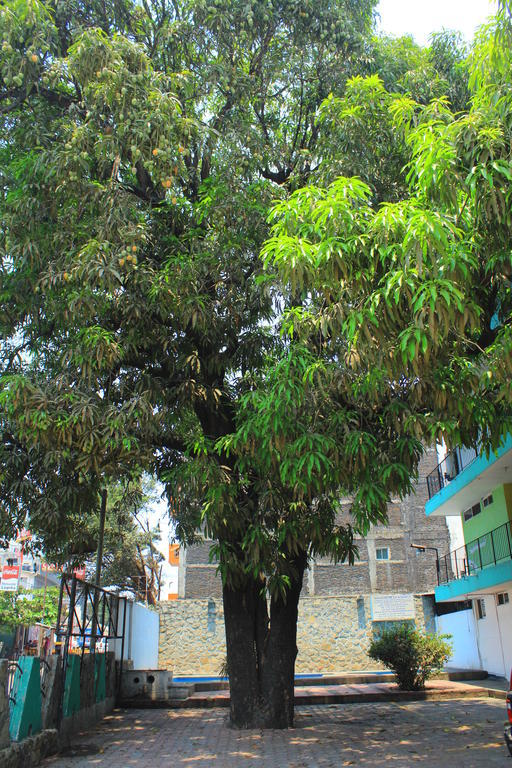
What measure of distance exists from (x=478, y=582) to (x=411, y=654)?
2715 millimetres

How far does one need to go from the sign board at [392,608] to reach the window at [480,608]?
5.74 metres

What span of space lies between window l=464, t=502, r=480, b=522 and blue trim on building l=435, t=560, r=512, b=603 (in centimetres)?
220

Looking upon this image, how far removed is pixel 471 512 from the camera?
21.0 m

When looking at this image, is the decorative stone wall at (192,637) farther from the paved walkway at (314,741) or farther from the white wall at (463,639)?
the paved walkway at (314,741)

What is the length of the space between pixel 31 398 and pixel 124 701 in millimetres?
9485

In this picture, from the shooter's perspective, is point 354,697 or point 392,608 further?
point 392,608

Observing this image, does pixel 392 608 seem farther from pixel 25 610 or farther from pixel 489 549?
pixel 25 610

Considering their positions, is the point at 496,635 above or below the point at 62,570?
below

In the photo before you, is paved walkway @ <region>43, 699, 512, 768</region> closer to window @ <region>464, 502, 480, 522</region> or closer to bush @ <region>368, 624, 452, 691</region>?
bush @ <region>368, 624, 452, 691</region>

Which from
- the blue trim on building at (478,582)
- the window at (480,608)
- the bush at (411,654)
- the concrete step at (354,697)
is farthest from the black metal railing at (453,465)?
the concrete step at (354,697)

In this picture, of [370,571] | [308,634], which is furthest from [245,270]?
[370,571]

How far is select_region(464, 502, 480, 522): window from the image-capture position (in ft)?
66.7

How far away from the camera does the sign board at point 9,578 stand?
1446 inches

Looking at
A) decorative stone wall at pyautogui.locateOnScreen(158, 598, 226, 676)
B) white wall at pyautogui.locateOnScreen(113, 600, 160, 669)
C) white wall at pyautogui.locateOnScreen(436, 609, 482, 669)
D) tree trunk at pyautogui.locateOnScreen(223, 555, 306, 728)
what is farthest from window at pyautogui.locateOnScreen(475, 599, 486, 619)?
tree trunk at pyautogui.locateOnScreen(223, 555, 306, 728)
